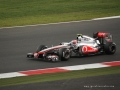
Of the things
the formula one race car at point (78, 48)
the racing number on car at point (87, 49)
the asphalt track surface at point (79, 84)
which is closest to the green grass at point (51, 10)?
the formula one race car at point (78, 48)

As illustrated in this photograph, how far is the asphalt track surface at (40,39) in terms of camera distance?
16.2 m

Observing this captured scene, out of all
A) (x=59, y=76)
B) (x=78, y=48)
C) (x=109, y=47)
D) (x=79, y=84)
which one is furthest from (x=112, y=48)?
(x=79, y=84)

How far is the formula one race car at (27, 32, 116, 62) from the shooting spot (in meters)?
16.4

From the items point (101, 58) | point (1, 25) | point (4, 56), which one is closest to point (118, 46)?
point (101, 58)

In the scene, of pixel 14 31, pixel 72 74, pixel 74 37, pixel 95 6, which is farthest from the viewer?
pixel 95 6

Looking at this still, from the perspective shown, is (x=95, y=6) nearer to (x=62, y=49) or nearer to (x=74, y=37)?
(x=74, y=37)

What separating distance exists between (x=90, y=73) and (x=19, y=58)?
3.52 meters

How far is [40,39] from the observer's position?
67.2ft

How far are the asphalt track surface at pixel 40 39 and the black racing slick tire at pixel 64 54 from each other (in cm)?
14

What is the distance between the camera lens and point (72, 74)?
14.6m

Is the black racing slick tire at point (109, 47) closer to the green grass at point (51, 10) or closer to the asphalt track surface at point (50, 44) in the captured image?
the asphalt track surface at point (50, 44)

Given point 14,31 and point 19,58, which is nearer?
point 19,58

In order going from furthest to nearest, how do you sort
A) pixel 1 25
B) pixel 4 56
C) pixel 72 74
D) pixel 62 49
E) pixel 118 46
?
pixel 1 25 < pixel 118 46 < pixel 4 56 < pixel 62 49 < pixel 72 74

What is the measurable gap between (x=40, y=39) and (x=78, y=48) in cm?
379
